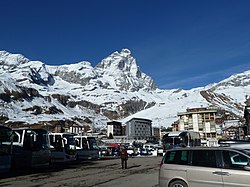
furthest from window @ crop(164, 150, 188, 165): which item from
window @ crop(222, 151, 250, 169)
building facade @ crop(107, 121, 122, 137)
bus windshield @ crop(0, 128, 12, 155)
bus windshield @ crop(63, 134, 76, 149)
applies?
building facade @ crop(107, 121, 122, 137)

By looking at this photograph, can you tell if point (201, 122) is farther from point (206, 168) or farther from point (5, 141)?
point (206, 168)

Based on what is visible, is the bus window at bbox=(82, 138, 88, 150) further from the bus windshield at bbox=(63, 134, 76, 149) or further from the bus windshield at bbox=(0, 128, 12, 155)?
the bus windshield at bbox=(0, 128, 12, 155)

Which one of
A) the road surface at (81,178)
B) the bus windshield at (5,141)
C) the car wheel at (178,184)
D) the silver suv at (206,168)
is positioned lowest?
the road surface at (81,178)

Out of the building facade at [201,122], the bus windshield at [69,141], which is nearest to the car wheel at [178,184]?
the bus windshield at [69,141]

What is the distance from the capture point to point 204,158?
31.0 ft

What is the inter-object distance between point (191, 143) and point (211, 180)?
3139 cm

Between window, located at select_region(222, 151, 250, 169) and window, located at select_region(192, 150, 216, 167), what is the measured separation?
1.11ft

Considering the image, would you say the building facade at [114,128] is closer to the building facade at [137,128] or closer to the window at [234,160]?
the building facade at [137,128]

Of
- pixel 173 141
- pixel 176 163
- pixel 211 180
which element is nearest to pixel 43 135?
pixel 176 163

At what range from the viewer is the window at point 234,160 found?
8.59 m

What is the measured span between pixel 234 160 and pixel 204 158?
93 cm

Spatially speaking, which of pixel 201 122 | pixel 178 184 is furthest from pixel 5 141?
pixel 201 122

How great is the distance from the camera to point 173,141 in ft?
123

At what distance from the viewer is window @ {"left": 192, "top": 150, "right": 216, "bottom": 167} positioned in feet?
30.2
